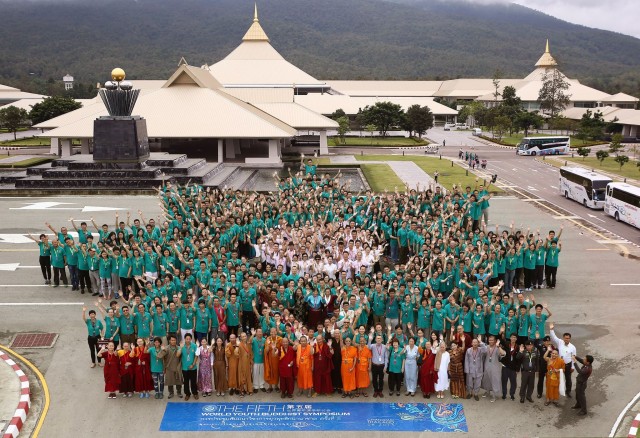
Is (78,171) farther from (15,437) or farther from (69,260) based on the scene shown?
(15,437)

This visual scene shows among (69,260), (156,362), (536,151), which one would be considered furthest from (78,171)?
(536,151)

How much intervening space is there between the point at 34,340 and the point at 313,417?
22.4 ft

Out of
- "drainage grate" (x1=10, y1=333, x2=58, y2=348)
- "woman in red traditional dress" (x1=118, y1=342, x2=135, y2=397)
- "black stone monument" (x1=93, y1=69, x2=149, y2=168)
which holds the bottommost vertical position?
"drainage grate" (x1=10, y1=333, x2=58, y2=348)

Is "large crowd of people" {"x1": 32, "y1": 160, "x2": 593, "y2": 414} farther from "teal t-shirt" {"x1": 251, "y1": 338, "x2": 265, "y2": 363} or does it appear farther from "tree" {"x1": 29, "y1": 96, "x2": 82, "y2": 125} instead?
"tree" {"x1": 29, "y1": 96, "x2": 82, "y2": 125}

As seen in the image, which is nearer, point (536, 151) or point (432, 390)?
point (432, 390)

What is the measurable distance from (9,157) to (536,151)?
42406 mm

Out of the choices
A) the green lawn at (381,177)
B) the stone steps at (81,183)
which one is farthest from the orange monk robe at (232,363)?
the stone steps at (81,183)

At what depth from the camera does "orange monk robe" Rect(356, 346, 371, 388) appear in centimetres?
1052

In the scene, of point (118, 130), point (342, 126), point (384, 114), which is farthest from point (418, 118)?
point (118, 130)

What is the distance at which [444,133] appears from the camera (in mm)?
76562

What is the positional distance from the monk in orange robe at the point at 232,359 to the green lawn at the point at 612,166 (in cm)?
3473

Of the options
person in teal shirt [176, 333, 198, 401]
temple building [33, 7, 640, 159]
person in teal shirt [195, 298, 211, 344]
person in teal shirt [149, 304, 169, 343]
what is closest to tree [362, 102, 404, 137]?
temple building [33, 7, 640, 159]

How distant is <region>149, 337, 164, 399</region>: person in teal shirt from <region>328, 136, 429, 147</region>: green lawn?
160 feet

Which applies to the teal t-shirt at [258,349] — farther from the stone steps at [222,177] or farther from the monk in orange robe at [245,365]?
the stone steps at [222,177]
